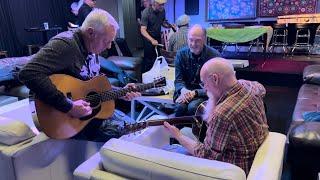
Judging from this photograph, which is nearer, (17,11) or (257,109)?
(257,109)

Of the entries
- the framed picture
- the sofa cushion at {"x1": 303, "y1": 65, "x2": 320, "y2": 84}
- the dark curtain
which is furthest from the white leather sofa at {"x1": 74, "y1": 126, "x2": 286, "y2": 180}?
the framed picture

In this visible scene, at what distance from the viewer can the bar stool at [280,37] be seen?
656 centimetres

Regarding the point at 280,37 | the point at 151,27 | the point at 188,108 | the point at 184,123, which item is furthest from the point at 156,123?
the point at 280,37

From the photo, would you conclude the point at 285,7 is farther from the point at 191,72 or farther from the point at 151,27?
the point at 191,72

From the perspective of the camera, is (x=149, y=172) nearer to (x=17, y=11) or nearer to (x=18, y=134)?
(x=18, y=134)

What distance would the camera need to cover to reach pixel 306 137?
159 centimetres

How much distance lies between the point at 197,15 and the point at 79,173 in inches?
296

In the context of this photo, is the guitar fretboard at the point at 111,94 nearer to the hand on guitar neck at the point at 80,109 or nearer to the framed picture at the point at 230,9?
Result: the hand on guitar neck at the point at 80,109

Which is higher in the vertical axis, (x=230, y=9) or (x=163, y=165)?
(x=230, y=9)

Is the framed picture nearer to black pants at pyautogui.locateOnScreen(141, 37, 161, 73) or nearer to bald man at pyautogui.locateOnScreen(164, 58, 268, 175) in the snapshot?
black pants at pyautogui.locateOnScreen(141, 37, 161, 73)

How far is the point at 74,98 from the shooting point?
186 cm

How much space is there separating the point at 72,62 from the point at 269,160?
1.21 m

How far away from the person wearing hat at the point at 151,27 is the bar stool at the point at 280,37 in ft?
9.59

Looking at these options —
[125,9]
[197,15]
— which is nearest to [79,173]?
[125,9]
